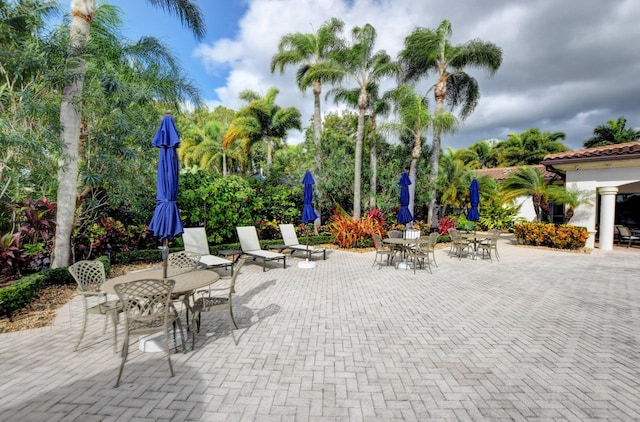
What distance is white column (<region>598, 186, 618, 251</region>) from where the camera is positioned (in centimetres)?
1318

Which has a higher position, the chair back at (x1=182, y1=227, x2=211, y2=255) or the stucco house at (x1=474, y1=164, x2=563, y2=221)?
the stucco house at (x1=474, y1=164, x2=563, y2=221)

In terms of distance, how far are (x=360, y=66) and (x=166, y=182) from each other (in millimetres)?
12785

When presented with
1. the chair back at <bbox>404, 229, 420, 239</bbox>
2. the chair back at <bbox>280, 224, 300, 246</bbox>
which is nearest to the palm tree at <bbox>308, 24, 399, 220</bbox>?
the chair back at <bbox>404, 229, 420, 239</bbox>

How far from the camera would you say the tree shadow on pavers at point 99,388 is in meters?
2.79

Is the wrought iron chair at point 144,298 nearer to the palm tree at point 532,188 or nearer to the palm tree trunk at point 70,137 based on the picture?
the palm tree trunk at point 70,137

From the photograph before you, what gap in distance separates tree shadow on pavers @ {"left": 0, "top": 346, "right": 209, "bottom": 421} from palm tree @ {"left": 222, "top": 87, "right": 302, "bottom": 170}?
712 inches

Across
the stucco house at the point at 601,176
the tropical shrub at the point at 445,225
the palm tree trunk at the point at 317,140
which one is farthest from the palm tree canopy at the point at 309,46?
the stucco house at the point at 601,176

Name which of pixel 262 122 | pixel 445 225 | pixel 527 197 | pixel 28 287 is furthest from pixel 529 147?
pixel 28 287

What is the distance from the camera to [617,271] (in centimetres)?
928

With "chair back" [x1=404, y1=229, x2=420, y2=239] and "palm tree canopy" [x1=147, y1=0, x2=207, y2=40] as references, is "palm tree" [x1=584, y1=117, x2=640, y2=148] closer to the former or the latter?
"chair back" [x1=404, y1=229, x2=420, y2=239]

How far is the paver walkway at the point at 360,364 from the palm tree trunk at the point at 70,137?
95.3 inches

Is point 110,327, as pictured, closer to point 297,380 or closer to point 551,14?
point 297,380

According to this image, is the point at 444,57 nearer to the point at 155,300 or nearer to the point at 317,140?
the point at 317,140

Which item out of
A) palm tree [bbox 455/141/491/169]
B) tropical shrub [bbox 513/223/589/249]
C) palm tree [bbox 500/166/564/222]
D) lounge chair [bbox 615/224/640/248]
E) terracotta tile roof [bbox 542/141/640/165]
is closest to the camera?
terracotta tile roof [bbox 542/141/640/165]
